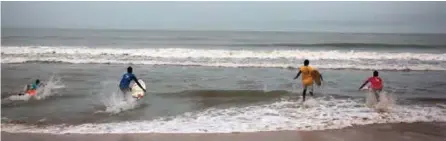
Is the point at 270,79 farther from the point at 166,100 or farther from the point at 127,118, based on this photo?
the point at 127,118

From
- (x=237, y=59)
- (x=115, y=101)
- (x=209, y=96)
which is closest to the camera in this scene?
(x=115, y=101)

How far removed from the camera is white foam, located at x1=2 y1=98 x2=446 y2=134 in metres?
8.29

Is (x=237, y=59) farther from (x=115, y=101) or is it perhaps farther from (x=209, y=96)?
(x=115, y=101)

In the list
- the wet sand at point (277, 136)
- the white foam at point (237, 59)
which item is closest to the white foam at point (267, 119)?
the wet sand at point (277, 136)

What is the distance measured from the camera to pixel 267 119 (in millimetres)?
9203

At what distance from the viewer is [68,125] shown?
864 cm

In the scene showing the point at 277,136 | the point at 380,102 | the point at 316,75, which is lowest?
the point at 277,136

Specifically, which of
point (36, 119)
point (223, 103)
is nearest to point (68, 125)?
point (36, 119)

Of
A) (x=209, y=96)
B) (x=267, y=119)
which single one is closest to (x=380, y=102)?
(x=267, y=119)

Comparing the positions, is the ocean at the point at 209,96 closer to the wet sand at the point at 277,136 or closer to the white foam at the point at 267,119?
the white foam at the point at 267,119

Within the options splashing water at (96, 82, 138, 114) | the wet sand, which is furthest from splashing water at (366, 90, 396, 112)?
splashing water at (96, 82, 138, 114)

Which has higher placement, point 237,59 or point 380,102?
point 237,59

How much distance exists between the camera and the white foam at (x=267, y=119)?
8289 mm

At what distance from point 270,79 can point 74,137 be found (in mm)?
9444
